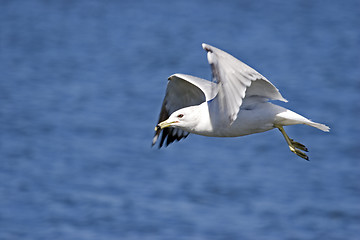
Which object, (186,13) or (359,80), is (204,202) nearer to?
(359,80)

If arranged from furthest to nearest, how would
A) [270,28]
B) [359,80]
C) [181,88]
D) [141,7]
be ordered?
[141,7]
[270,28]
[359,80]
[181,88]

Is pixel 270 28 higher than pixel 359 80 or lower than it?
higher

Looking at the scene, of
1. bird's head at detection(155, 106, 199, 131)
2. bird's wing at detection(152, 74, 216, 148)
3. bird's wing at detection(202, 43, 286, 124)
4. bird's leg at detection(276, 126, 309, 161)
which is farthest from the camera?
bird's wing at detection(152, 74, 216, 148)

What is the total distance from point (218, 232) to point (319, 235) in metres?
2.03

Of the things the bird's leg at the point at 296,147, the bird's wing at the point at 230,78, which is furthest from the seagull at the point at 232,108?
the bird's leg at the point at 296,147

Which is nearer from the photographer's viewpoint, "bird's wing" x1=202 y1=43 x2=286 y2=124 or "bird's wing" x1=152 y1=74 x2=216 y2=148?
"bird's wing" x1=202 y1=43 x2=286 y2=124

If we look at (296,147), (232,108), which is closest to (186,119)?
(232,108)

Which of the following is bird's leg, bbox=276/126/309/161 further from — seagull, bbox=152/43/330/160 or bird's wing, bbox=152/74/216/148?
bird's wing, bbox=152/74/216/148

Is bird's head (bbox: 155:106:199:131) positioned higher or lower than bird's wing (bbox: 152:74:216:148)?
lower

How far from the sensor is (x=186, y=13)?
24.7m

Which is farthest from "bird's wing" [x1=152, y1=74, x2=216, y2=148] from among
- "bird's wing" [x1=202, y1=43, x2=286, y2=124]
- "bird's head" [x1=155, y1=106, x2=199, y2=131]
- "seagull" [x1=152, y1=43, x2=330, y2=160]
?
"bird's wing" [x1=202, y1=43, x2=286, y2=124]

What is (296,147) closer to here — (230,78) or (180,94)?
(180,94)

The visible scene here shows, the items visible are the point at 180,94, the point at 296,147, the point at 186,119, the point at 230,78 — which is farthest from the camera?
the point at 180,94

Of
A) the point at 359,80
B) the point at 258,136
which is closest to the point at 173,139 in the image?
the point at 258,136
